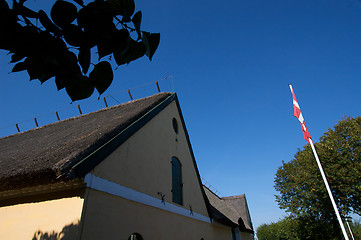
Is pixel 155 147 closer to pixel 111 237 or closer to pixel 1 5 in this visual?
pixel 111 237

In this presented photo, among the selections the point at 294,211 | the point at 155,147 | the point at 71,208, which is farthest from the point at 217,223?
the point at 294,211

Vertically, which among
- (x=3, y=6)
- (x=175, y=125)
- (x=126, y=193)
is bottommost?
(x=126, y=193)

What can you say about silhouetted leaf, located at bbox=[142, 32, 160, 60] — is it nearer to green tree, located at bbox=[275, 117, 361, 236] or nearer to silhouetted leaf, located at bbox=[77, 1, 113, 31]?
silhouetted leaf, located at bbox=[77, 1, 113, 31]

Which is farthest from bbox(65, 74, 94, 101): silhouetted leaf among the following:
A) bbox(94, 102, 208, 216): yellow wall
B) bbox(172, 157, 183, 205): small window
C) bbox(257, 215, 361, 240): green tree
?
bbox(257, 215, 361, 240): green tree

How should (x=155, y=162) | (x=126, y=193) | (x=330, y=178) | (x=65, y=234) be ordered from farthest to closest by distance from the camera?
(x=330, y=178) < (x=155, y=162) < (x=126, y=193) < (x=65, y=234)

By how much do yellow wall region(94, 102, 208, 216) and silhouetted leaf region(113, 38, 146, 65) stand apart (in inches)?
137

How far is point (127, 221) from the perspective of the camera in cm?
505

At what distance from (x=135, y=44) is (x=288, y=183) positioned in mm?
24566

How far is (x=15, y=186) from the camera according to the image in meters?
4.30

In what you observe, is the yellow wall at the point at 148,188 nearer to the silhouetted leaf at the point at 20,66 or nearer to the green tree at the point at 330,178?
the silhouetted leaf at the point at 20,66

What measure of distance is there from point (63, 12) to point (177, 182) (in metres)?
7.47

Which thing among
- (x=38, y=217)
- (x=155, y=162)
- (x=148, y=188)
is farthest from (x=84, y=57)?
(x=155, y=162)

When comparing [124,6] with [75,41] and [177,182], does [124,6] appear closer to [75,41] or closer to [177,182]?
[75,41]

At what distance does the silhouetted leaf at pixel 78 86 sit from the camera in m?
1.78
